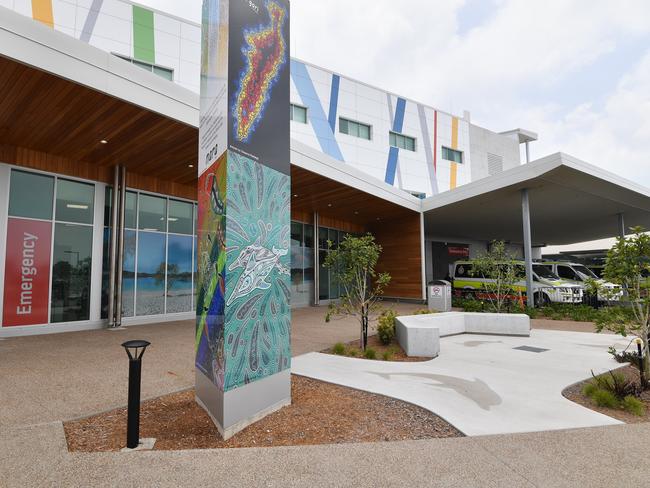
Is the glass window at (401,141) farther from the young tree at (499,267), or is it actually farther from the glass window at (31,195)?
the glass window at (31,195)

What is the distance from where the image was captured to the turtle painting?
3701 mm

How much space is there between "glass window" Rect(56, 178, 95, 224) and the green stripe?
10206 mm

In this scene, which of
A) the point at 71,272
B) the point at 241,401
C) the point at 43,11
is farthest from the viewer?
the point at 43,11

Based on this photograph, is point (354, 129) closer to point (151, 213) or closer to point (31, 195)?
point (151, 213)

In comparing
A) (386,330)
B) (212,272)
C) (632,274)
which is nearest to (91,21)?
(386,330)

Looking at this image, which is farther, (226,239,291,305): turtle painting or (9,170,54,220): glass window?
(9,170,54,220): glass window

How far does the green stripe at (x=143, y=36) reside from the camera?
17438 millimetres

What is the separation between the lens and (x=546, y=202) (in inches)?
659

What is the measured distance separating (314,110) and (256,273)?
20484 mm

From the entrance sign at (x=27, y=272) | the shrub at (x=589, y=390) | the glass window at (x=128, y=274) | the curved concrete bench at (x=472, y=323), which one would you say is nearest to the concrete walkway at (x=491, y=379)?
the shrub at (x=589, y=390)

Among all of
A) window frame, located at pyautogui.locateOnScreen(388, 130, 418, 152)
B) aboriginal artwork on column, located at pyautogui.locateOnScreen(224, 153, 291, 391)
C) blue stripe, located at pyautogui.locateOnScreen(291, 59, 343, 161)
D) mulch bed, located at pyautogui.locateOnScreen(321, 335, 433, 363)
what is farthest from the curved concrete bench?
window frame, located at pyautogui.locateOnScreen(388, 130, 418, 152)

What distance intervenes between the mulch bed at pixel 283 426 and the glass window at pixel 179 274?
26.9 ft

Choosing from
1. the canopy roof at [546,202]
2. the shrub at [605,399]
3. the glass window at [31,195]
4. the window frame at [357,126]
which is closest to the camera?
the shrub at [605,399]

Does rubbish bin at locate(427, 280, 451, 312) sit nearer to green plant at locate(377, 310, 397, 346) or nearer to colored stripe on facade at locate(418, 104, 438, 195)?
green plant at locate(377, 310, 397, 346)
